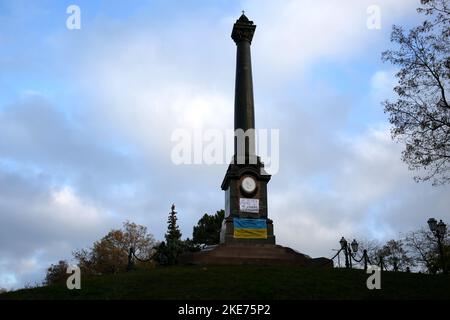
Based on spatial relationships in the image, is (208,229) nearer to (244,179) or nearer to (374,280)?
(244,179)

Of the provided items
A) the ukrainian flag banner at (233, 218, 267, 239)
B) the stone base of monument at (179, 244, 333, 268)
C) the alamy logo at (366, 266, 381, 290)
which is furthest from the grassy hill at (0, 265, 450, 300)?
the ukrainian flag banner at (233, 218, 267, 239)

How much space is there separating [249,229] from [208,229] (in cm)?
3003

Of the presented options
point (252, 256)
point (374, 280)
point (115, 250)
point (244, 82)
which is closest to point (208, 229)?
point (115, 250)

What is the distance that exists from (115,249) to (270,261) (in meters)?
33.4

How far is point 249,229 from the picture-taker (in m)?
23.8

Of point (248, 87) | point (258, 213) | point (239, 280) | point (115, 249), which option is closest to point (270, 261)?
point (258, 213)

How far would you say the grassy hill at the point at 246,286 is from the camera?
1388 cm

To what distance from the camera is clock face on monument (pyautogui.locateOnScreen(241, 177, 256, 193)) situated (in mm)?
24891

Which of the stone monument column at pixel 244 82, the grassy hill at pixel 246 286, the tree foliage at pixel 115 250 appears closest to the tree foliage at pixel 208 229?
the tree foliage at pixel 115 250

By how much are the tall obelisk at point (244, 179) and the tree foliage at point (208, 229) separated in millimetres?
26946

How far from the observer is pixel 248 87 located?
91.5ft

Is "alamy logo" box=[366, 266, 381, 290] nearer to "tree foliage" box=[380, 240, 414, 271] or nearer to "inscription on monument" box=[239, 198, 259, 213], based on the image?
"inscription on monument" box=[239, 198, 259, 213]

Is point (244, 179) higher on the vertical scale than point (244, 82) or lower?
lower
